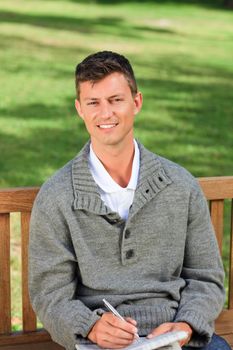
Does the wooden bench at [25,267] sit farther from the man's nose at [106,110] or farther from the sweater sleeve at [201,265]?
the man's nose at [106,110]

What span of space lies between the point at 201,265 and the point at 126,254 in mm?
328

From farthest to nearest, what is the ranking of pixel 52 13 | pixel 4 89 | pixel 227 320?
pixel 52 13 < pixel 4 89 < pixel 227 320

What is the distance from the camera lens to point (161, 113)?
1190 cm

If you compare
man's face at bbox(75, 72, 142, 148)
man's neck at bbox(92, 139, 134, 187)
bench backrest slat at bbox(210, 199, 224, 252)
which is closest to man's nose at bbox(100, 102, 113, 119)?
man's face at bbox(75, 72, 142, 148)

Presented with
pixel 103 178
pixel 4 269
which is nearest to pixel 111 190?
pixel 103 178

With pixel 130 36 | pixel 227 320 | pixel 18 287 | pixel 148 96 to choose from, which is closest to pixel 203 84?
pixel 148 96

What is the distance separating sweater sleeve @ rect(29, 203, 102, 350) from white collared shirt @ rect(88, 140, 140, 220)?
196 mm

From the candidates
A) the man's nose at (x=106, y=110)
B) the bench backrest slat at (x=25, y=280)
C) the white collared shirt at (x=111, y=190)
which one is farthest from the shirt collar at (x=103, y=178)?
the bench backrest slat at (x=25, y=280)

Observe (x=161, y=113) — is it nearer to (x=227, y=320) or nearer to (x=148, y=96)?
(x=148, y=96)

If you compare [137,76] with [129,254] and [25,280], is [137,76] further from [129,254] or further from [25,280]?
[129,254]

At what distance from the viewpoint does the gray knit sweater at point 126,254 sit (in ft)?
10.5

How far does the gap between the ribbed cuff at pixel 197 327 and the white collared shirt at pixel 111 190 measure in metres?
0.42

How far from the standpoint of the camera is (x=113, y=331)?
9.71 ft

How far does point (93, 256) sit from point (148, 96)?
1000cm
